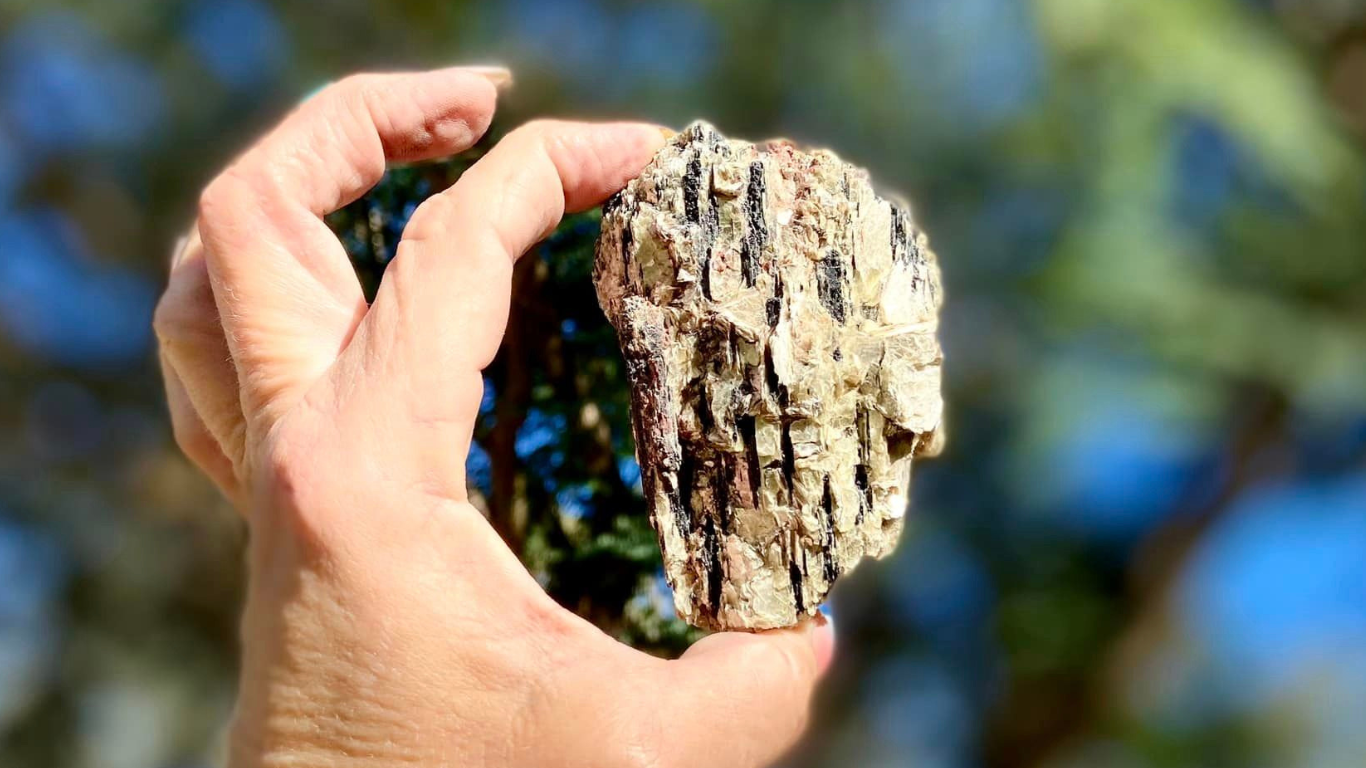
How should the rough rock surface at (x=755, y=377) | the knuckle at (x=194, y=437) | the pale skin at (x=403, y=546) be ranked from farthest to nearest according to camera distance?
the knuckle at (x=194, y=437) < the rough rock surface at (x=755, y=377) < the pale skin at (x=403, y=546)

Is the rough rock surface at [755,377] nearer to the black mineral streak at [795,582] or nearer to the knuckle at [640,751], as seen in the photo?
the black mineral streak at [795,582]

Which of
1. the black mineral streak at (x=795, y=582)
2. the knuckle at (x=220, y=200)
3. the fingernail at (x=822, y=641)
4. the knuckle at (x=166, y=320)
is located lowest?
the fingernail at (x=822, y=641)

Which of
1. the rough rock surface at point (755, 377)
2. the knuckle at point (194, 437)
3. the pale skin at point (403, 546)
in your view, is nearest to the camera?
the pale skin at point (403, 546)

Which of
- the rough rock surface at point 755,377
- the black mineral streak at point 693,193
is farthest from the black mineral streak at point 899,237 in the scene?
the black mineral streak at point 693,193

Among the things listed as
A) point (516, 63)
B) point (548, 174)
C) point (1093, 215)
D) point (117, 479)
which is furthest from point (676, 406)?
point (117, 479)

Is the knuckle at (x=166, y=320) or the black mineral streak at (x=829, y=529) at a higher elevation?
the knuckle at (x=166, y=320)

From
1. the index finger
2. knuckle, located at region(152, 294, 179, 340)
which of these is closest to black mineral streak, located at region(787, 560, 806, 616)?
the index finger

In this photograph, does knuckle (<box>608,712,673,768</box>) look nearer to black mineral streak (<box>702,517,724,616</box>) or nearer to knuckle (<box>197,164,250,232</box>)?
black mineral streak (<box>702,517,724,616</box>)
